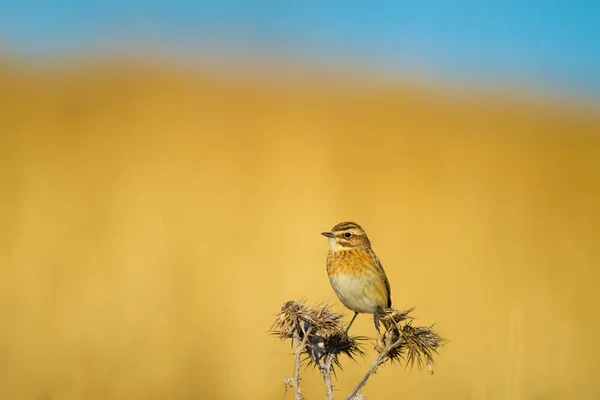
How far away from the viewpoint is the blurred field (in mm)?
6887

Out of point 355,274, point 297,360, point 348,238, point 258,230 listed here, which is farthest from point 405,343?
point 258,230

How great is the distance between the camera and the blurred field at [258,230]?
6887 millimetres

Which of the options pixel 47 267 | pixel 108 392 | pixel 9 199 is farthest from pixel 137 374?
pixel 9 199

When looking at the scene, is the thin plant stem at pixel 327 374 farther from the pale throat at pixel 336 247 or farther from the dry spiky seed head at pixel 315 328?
the pale throat at pixel 336 247

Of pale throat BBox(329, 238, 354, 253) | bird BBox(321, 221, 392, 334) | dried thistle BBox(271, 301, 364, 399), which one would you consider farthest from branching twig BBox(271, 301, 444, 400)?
pale throat BBox(329, 238, 354, 253)

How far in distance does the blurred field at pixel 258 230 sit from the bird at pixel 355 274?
1.05 metres

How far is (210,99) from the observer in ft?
44.1

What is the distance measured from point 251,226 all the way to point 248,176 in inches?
Answer: 57.0

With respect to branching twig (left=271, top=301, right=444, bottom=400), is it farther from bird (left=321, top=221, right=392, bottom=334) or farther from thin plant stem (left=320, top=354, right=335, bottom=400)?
bird (left=321, top=221, right=392, bottom=334)

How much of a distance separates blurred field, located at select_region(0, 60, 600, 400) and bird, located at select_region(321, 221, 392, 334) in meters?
1.05

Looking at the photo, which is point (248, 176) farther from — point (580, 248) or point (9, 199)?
point (580, 248)

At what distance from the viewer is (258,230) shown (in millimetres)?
9195

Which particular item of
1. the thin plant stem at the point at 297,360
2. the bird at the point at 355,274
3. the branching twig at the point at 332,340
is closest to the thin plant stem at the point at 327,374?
the branching twig at the point at 332,340

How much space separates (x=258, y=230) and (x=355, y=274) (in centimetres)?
402
